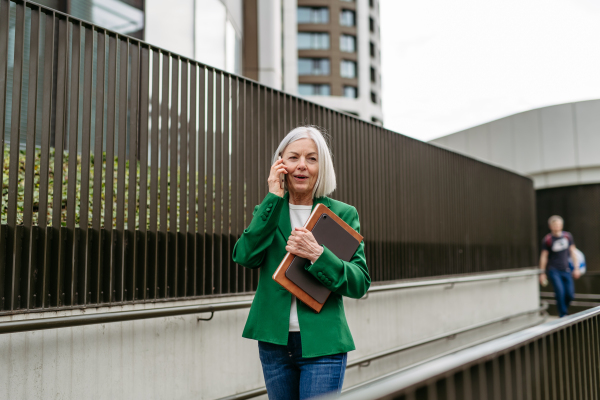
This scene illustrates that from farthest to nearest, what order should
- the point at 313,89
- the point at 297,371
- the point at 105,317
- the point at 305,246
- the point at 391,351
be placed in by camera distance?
the point at 313,89 < the point at 391,351 < the point at 105,317 < the point at 297,371 < the point at 305,246

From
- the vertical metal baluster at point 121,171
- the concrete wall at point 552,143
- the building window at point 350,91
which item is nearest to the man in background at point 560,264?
the concrete wall at point 552,143

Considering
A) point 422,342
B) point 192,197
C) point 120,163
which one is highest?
point 120,163

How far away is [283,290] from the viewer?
1936mm

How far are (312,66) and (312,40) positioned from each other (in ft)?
8.40

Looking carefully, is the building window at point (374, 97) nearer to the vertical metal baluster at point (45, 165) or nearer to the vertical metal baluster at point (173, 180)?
the vertical metal baluster at point (173, 180)

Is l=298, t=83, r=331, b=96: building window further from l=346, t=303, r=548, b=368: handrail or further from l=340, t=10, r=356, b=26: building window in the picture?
l=346, t=303, r=548, b=368: handrail

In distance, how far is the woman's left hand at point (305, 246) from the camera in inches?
73.3

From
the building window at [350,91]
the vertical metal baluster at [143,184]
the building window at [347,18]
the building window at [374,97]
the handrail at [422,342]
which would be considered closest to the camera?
the vertical metal baluster at [143,184]

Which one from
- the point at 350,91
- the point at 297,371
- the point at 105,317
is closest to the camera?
the point at 297,371

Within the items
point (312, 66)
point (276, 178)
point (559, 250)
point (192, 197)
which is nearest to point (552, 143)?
point (559, 250)

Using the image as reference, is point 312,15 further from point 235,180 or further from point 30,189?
point 30,189

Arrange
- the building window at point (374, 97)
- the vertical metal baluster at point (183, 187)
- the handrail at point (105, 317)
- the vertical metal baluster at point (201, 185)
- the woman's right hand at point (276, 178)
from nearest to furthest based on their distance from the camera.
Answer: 1. the woman's right hand at point (276, 178)
2. the handrail at point (105, 317)
3. the vertical metal baluster at point (183, 187)
4. the vertical metal baluster at point (201, 185)
5. the building window at point (374, 97)

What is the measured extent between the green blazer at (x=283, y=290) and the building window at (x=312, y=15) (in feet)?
163

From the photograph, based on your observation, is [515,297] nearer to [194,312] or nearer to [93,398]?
[194,312]
